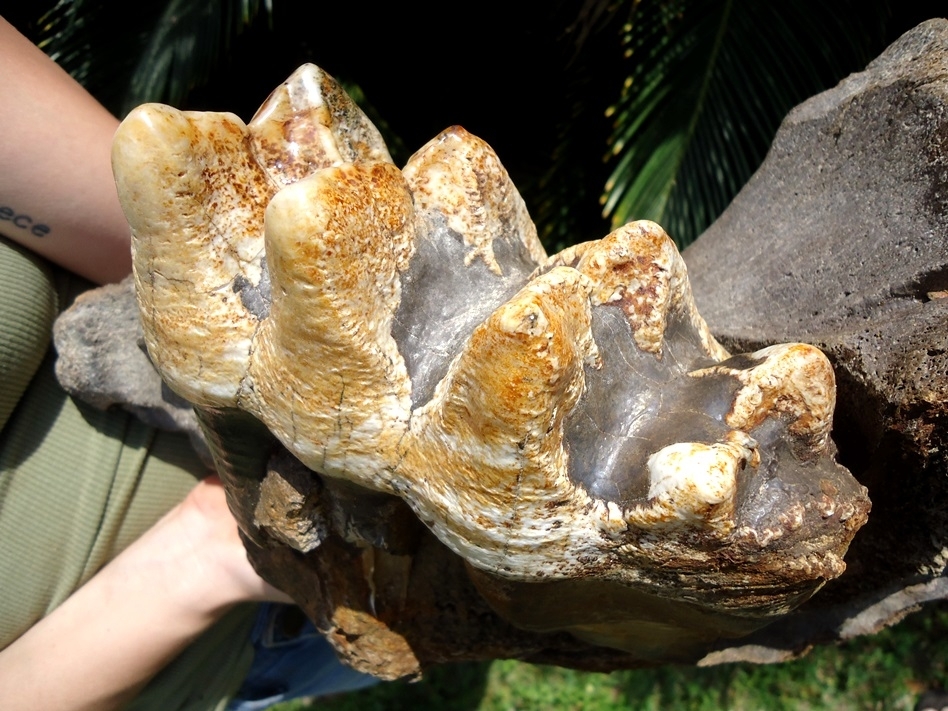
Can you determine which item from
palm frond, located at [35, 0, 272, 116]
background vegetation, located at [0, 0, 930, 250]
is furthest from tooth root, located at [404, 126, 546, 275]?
palm frond, located at [35, 0, 272, 116]

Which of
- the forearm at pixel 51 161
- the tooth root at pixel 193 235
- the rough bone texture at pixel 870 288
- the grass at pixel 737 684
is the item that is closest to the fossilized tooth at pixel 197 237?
the tooth root at pixel 193 235

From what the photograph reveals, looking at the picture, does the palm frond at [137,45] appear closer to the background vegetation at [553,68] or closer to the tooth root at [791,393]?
the background vegetation at [553,68]

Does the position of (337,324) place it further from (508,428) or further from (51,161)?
(51,161)

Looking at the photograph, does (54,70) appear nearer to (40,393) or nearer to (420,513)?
(40,393)

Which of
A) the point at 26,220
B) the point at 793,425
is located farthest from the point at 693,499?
the point at 26,220

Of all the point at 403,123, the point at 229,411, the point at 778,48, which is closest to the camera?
the point at 229,411

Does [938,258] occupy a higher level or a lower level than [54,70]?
lower

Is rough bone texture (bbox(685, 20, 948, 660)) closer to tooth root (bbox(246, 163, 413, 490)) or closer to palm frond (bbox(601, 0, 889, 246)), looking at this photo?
tooth root (bbox(246, 163, 413, 490))
